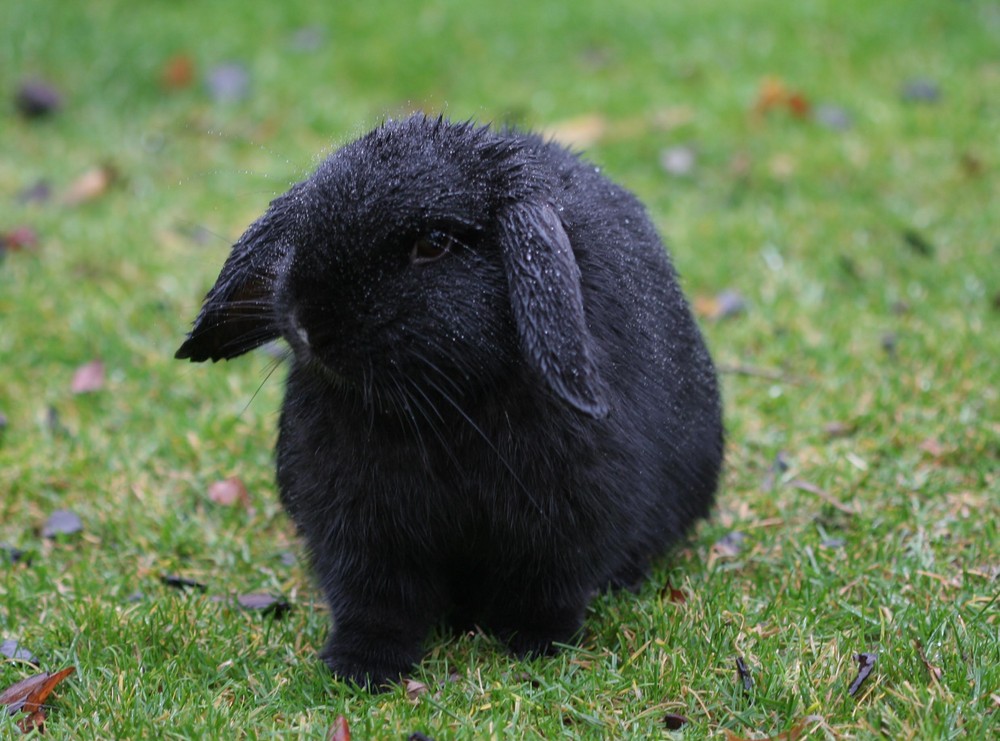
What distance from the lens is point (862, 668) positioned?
8.49 feet

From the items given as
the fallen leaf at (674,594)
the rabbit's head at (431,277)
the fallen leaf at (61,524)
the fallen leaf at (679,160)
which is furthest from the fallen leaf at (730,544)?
the fallen leaf at (679,160)

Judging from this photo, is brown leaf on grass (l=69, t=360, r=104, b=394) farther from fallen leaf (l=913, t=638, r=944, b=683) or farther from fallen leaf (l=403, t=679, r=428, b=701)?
fallen leaf (l=913, t=638, r=944, b=683)

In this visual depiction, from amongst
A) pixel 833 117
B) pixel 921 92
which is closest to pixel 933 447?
pixel 833 117

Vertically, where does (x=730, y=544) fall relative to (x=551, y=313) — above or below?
below

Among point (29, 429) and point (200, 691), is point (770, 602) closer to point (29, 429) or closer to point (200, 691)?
point (200, 691)

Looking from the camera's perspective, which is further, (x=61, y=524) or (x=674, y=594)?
(x=61, y=524)

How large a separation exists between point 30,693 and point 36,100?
5.18 m

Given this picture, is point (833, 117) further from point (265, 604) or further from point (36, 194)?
point (265, 604)

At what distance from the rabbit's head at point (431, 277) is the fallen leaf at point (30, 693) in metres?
0.93

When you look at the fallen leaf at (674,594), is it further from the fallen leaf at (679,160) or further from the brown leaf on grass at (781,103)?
the brown leaf on grass at (781,103)

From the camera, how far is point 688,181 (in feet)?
20.3

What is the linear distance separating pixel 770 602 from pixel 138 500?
6.27 ft

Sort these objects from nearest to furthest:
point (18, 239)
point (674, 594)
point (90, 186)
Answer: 1. point (674, 594)
2. point (18, 239)
3. point (90, 186)

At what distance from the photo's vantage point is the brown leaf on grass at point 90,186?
6.00 m
